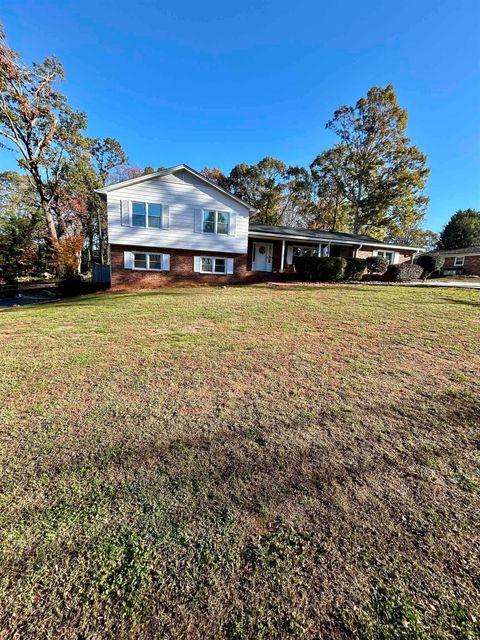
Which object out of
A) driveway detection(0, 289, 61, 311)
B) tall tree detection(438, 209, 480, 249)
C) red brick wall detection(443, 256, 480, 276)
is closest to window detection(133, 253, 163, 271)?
A: driveway detection(0, 289, 61, 311)

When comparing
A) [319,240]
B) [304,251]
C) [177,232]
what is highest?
[319,240]

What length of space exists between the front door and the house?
1.40m

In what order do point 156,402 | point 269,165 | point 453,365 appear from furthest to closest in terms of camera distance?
point 269,165 < point 453,365 < point 156,402

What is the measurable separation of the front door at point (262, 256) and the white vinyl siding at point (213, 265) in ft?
10.2

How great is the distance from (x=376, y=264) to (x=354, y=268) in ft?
7.60

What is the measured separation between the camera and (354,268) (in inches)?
709

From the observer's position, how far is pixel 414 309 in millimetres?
8219

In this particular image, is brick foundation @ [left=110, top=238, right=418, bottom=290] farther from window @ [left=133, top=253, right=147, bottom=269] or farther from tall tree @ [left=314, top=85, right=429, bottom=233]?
tall tree @ [left=314, top=85, right=429, bottom=233]

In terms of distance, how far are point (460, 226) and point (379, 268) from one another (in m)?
34.3

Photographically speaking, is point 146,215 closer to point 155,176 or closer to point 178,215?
point 178,215

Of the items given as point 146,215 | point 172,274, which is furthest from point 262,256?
point 146,215

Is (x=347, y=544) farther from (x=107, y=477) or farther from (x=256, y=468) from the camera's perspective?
(x=107, y=477)

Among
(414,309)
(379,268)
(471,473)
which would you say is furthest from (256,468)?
(379,268)

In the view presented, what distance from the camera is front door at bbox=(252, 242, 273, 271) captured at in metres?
21.1
